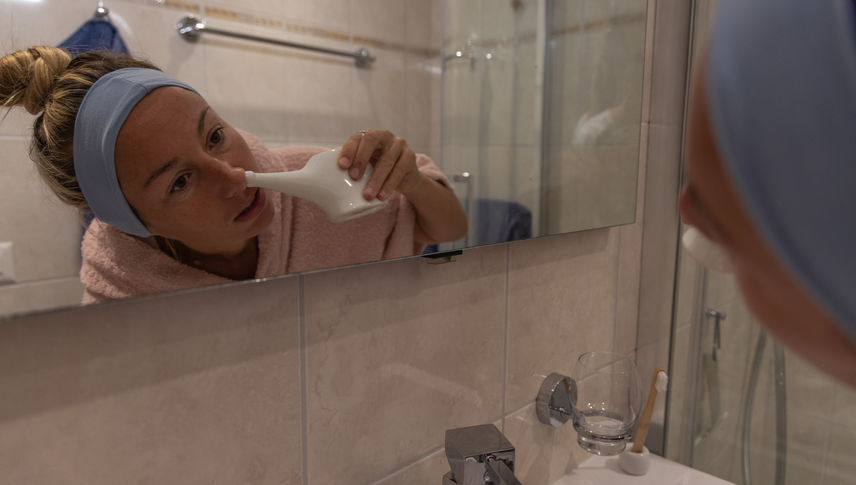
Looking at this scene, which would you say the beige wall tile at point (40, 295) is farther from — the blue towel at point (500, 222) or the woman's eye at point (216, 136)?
the blue towel at point (500, 222)

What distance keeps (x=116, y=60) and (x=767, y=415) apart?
1.19m

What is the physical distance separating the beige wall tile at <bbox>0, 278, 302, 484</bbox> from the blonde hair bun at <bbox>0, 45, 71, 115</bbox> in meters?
0.15

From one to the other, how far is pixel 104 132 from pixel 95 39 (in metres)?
0.07

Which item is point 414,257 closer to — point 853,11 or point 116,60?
point 116,60

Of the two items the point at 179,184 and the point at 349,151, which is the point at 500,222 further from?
the point at 179,184

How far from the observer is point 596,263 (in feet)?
3.37

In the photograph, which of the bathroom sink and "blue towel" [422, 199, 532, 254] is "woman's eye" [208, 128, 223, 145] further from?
the bathroom sink

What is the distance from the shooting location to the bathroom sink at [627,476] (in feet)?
3.19

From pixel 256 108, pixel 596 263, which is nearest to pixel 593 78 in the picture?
pixel 596 263

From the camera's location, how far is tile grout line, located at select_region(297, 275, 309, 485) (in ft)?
1.89

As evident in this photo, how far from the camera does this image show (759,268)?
0.16 metres

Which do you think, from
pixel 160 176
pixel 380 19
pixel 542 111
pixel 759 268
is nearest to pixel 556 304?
pixel 542 111

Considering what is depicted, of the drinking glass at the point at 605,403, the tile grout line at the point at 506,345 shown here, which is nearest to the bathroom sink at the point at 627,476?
the drinking glass at the point at 605,403

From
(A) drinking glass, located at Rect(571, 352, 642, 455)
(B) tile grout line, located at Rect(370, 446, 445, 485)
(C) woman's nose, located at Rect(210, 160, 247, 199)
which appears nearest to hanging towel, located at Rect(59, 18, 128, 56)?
(C) woman's nose, located at Rect(210, 160, 247, 199)
